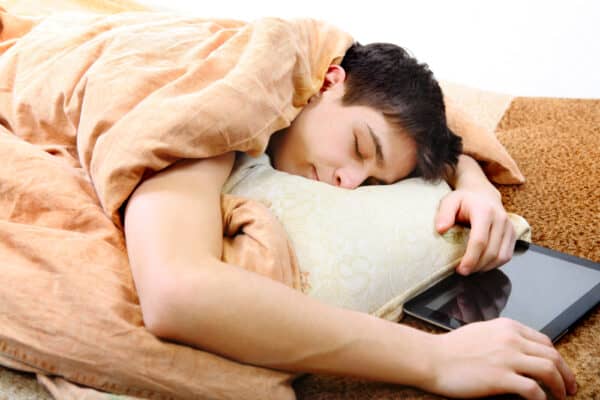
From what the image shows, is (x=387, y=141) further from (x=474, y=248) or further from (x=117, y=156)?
(x=117, y=156)

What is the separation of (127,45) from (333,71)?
361 mm

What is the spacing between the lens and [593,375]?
2.53ft

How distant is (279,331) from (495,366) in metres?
0.24

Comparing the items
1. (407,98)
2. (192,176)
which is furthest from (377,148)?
(192,176)

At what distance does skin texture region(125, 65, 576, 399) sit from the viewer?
68cm

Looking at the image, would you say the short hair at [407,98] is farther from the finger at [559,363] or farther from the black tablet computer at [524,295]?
the finger at [559,363]

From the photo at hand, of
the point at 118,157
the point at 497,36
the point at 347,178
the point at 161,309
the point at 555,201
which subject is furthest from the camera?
the point at 497,36

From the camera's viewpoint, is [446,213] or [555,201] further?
[555,201]

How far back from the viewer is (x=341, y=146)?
103 centimetres

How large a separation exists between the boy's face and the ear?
6 centimetres

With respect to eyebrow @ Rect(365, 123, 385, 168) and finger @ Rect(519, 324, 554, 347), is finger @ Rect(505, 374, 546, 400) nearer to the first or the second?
finger @ Rect(519, 324, 554, 347)

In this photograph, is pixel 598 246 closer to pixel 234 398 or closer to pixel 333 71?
pixel 333 71

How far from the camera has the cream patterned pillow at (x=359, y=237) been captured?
835mm

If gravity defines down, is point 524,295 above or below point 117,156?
below
